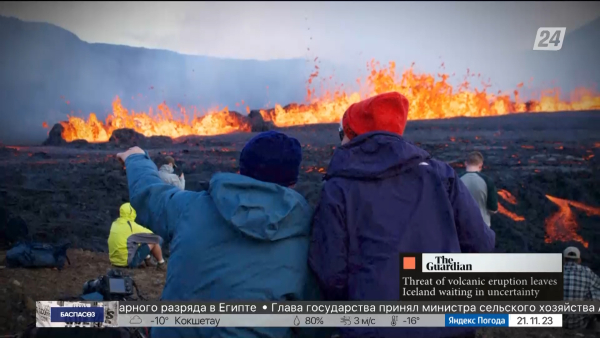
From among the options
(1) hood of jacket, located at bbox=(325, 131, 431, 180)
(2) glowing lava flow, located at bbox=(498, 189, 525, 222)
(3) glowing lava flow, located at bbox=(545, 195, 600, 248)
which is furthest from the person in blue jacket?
(3) glowing lava flow, located at bbox=(545, 195, 600, 248)

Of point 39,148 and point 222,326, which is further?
point 39,148

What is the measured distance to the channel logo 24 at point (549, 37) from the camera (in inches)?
159

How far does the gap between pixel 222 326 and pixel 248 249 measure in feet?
0.95

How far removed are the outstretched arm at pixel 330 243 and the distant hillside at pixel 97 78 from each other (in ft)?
9.81

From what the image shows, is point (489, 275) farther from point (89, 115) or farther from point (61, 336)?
point (89, 115)

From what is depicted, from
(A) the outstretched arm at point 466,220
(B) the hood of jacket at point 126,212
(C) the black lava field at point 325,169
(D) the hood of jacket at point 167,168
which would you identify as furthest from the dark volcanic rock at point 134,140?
(A) the outstretched arm at point 466,220

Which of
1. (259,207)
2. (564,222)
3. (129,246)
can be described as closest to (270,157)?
(259,207)

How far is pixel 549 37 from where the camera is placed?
410 centimetres

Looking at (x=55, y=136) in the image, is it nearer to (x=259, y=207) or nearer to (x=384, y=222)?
(x=259, y=207)

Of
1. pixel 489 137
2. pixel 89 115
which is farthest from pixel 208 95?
pixel 489 137

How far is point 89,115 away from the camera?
481 cm

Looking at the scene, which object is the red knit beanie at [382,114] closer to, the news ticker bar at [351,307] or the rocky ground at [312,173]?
the news ticker bar at [351,307]

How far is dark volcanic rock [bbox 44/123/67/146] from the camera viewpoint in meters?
4.77

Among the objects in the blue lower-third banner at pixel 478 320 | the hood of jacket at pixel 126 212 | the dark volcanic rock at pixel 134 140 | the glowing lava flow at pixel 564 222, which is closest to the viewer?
the blue lower-third banner at pixel 478 320
